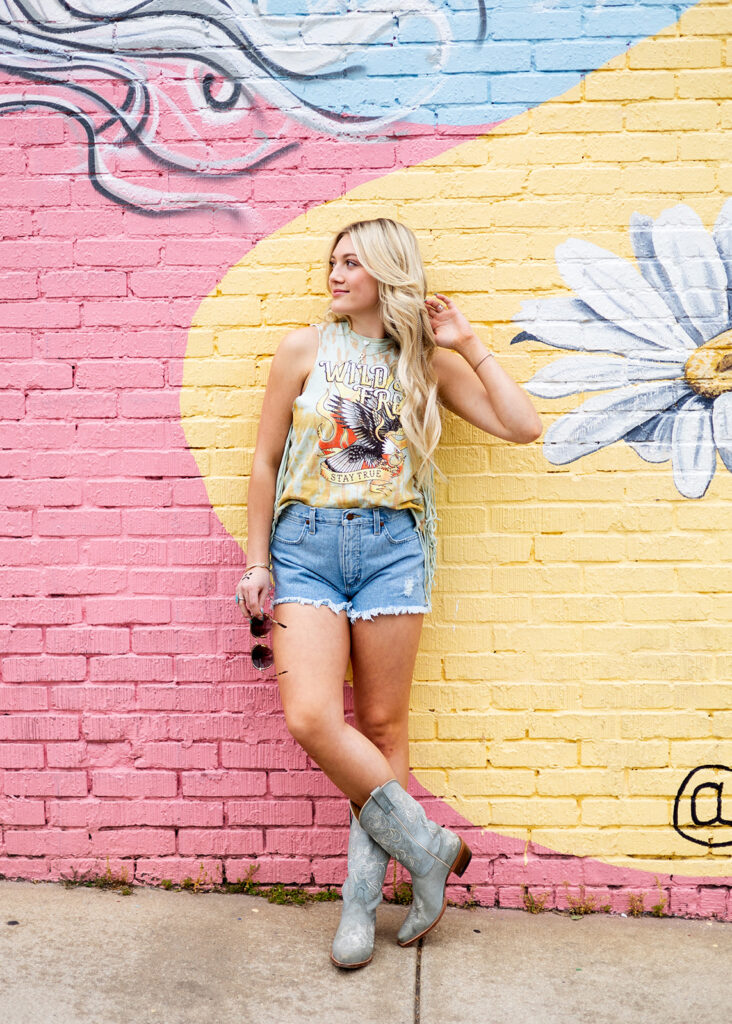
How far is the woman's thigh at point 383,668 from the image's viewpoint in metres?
2.66

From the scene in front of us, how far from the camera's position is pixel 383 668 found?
106 inches

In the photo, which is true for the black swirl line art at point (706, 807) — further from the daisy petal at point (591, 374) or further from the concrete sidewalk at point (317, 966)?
the daisy petal at point (591, 374)

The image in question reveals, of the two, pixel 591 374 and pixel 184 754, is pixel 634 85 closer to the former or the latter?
pixel 591 374

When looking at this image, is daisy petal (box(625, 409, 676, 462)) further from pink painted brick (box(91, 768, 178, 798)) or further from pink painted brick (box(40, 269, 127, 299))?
pink painted brick (box(91, 768, 178, 798))

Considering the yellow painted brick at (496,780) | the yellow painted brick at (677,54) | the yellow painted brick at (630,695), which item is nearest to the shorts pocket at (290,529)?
the yellow painted brick at (496,780)

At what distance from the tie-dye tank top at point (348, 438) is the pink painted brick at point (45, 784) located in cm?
120

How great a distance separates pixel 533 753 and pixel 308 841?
0.81 m

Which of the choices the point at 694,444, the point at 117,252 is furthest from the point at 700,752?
the point at 117,252

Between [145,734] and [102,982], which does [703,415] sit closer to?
[145,734]

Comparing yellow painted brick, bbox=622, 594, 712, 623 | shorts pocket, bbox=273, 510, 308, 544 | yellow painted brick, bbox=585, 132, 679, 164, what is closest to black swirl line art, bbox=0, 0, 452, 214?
yellow painted brick, bbox=585, 132, 679, 164

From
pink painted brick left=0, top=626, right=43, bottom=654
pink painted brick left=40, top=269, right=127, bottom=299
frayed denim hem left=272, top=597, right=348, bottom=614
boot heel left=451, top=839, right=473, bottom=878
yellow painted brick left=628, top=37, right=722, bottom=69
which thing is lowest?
boot heel left=451, top=839, right=473, bottom=878

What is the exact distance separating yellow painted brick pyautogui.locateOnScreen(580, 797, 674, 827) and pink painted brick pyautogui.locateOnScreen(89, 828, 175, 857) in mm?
1392

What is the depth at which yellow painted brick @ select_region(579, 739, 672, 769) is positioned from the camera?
2.98m

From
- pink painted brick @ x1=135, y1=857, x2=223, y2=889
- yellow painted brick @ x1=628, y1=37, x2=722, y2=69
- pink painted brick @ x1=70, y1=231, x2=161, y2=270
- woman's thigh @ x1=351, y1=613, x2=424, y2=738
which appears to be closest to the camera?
woman's thigh @ x1=351, y1=613, x2=424, y2=738
